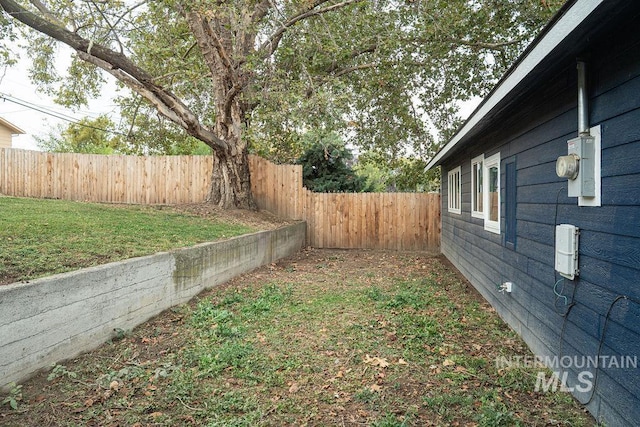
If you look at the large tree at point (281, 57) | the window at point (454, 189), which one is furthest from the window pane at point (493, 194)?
the large tree at point (281, 57)

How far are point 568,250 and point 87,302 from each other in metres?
3.90

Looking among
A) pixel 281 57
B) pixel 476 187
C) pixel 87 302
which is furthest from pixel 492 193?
pixel 281 57

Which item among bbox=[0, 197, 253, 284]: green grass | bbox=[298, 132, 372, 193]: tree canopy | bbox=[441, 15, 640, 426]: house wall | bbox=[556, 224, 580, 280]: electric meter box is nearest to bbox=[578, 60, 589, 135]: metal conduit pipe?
bbox=[441, 15, 640, 426]: house wall

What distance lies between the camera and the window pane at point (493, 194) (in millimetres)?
5207

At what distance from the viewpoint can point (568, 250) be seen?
9.20 feet

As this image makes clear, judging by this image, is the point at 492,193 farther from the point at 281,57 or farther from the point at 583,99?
the point at 281,57

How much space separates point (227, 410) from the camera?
105 inches

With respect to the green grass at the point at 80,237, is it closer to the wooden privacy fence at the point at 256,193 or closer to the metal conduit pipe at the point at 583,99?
the wooden privacy fence at the point at 256,193

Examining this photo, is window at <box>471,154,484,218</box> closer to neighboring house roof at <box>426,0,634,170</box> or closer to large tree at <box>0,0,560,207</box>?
neighboring house roof at <box>426,0,634,170</box>

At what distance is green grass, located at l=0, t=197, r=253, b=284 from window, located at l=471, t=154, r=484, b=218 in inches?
164

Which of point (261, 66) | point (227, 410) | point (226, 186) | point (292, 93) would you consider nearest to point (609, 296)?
point (227, 410)

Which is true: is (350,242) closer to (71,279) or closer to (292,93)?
(292,93)

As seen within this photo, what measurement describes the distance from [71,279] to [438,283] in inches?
210

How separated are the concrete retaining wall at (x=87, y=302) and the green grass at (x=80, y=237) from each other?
0.22 m
